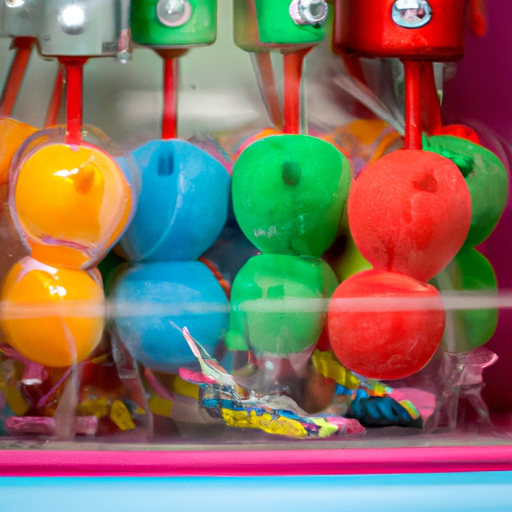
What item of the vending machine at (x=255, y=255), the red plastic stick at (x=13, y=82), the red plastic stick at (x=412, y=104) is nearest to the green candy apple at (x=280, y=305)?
the vending machine at (x=255, y=255)

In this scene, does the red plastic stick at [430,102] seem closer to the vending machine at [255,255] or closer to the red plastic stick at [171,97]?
the vending machine at [255,255]

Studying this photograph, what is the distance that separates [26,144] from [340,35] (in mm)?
225

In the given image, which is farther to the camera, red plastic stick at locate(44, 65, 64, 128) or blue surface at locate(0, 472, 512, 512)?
red plastic stick at locate(44, 65, 64, 128)

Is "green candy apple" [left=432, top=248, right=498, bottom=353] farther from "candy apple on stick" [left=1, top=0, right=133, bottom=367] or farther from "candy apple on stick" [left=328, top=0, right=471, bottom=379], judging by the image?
"candy apple on stick" [left=1, top=0, right=133, bottom=367]

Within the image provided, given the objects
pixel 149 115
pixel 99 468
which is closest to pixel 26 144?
pixel 149 115

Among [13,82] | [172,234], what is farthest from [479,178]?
[13,82]

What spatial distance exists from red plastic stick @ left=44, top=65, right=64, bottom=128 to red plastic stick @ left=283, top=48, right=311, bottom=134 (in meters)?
0.16

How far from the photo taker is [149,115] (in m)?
0.45

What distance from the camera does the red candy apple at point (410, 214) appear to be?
1.17ft

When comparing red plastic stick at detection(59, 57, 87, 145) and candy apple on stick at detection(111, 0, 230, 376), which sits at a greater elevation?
red plastic stick at detection(59, 57, 87, 145)

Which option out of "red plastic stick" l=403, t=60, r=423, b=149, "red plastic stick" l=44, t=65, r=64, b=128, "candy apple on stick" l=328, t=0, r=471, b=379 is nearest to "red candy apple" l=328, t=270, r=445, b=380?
"candy apple on stick" l=328, t=0, r=471, b=379

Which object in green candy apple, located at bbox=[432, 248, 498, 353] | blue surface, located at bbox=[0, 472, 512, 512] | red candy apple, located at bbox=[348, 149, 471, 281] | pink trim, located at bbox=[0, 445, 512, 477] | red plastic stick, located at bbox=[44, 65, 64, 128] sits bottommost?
blue surface, located at bbox=[0, 472, 512, 512]

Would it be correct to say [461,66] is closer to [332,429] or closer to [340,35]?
[340,35]

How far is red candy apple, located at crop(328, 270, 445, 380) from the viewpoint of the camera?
35cm
